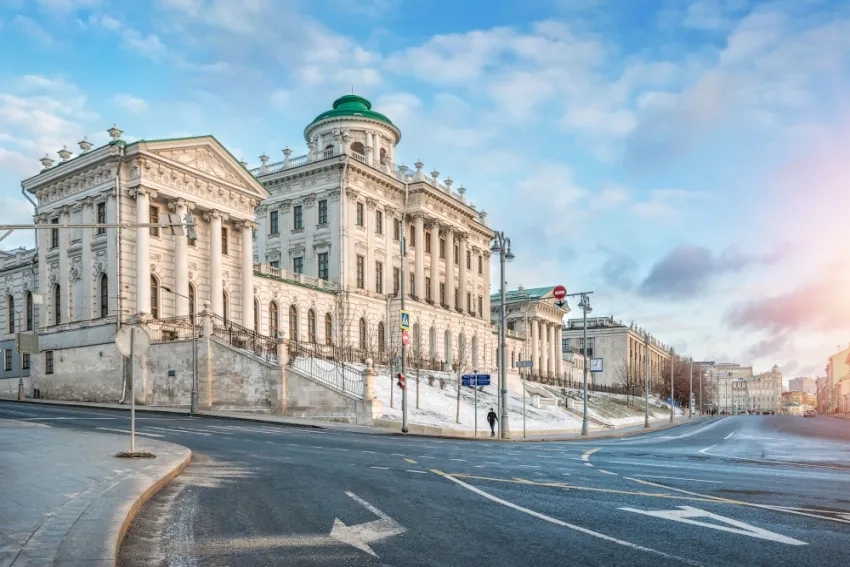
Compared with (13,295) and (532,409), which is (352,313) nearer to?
(532,409)

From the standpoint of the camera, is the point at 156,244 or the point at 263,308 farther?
the point at 263,308

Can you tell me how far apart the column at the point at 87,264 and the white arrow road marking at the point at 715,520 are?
43520mm

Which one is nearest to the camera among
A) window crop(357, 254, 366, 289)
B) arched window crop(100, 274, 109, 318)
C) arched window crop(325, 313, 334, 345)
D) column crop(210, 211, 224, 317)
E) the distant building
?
arched window crop(100, 274, 109, 318)

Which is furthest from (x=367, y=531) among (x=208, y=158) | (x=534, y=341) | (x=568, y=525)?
(x=534, y=341)

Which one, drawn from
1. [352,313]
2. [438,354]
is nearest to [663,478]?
[352,313]

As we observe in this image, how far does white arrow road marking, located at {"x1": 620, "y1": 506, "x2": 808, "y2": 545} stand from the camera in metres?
8.16

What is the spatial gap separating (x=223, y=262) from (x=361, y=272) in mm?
17843

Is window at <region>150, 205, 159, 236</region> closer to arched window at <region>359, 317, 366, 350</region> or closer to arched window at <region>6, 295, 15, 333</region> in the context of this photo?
arched window at <region>6, 295, 15, 333</region>

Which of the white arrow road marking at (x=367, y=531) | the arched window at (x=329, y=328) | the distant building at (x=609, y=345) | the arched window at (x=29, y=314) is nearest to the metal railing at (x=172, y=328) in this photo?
the arched window at (x=29, y=314)

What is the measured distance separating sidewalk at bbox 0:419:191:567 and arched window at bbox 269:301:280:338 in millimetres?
38770

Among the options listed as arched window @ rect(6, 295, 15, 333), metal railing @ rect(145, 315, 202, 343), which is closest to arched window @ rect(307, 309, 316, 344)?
metal railing @ rect(145, 315, 202, 343)

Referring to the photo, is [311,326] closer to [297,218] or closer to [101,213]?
[297,218]

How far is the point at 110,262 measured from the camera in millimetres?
45750

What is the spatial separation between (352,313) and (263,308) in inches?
402
